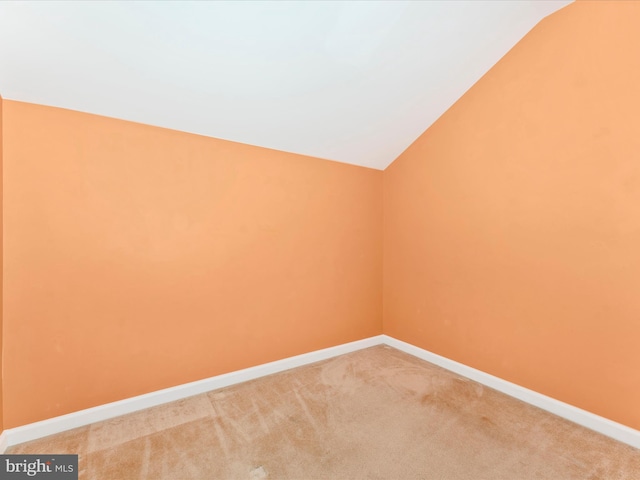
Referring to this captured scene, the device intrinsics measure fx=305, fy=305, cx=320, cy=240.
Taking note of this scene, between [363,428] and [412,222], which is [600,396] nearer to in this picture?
[363,428]

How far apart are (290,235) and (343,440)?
1.68 m

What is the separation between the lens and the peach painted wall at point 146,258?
187 cm

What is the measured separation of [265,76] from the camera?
211 centimetres

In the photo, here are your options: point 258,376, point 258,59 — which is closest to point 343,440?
point 258,376

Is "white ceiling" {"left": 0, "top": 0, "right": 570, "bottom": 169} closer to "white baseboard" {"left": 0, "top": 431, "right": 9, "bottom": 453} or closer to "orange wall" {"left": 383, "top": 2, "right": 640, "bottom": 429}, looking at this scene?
"orange wall" {"left": 383, "top": 2, "right": 640, "bottom": 429}

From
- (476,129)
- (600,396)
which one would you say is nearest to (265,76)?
(476,129)

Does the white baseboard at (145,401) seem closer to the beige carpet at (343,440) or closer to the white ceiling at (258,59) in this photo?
the beige carpet at (343,440)

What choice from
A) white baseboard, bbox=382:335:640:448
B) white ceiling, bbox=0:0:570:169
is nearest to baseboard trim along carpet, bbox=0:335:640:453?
white baseboard, bbox=382:335:640:448

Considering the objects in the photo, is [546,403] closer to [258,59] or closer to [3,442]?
[258,59]

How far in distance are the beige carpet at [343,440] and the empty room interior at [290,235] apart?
0.7 inches

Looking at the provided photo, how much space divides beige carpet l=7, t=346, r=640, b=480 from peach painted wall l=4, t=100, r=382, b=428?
1.11 feet

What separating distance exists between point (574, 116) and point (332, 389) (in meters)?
2.65

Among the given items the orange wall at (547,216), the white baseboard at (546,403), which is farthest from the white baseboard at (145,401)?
the orange wall at (547,216)

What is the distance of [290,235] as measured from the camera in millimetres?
2887
